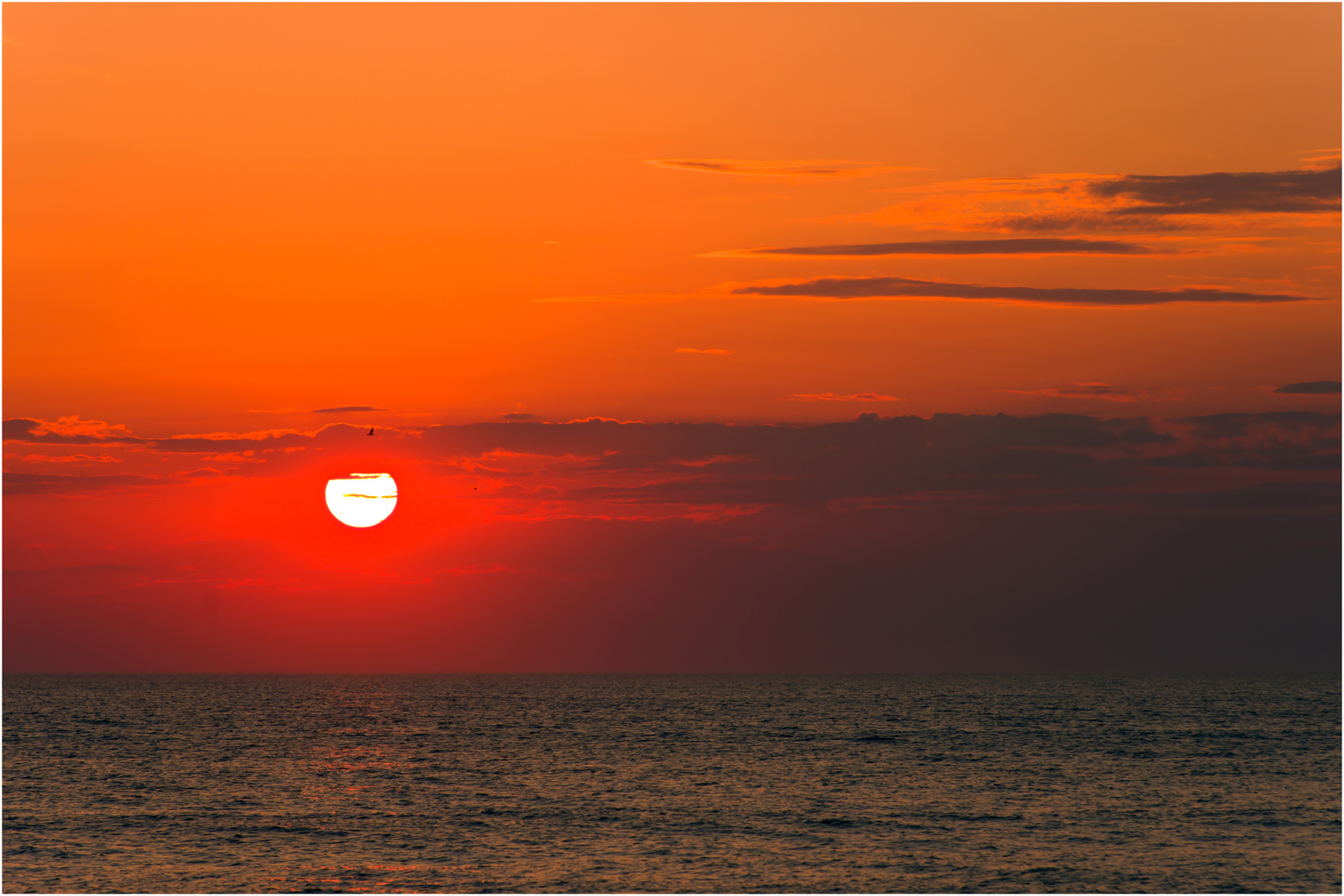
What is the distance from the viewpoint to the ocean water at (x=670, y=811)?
5334 cm

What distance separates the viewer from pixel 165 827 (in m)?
64.9

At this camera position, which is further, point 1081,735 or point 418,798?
point 1081,735

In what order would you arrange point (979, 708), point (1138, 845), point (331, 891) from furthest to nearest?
point (979, 708), point (1138, 845), point (331, 891)

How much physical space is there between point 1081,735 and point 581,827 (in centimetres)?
8262

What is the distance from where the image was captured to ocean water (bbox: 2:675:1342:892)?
175 ft

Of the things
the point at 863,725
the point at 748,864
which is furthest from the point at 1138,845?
the point at 863,725

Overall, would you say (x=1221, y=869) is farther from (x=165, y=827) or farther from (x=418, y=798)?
(x=165, y=827)

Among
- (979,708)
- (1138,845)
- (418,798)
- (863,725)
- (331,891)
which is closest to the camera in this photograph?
(331,891)

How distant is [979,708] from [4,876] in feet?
515

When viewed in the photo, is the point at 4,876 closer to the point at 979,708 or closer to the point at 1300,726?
the point at 1300,726

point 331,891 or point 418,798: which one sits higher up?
point 418,798

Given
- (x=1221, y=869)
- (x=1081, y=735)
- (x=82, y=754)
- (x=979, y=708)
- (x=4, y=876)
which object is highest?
(x=979, y=708)

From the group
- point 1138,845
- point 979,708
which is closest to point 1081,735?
point 979,708

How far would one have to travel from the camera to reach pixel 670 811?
70.1 metres
